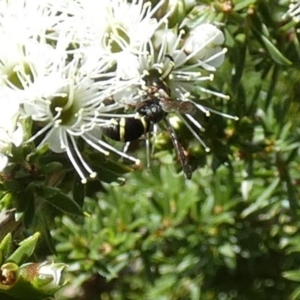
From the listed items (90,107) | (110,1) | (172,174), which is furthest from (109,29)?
(172,174)

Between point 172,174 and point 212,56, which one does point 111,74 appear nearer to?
point 212,56

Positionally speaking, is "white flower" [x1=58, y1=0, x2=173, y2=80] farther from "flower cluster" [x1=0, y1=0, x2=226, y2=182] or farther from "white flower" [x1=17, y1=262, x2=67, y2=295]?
"white flower" [x1=17, y1=262, x2=67, y2=295]

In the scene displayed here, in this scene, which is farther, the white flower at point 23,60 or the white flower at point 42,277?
the white flower at point 23,60

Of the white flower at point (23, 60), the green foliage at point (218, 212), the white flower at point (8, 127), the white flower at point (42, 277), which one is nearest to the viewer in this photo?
the white flower at point (42, 277)

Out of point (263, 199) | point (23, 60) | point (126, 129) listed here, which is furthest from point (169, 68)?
point (263, 199)

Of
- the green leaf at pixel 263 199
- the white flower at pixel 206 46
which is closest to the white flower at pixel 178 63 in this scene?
the white flower at pixel 206 46

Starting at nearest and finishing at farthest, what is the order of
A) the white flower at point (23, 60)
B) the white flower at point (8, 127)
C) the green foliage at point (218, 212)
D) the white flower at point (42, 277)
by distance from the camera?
A: the white flower at point (42, 277) → the white flower at point (8, 127) → the white flower at point (23, 60) → the green foliage at point (218, 212)

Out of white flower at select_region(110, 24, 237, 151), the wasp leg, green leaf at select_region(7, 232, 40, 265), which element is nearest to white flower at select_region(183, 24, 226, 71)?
white flower at select_region(110, 24, 237, 151)

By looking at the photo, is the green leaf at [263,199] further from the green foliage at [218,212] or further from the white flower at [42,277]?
the white flower at [42,277]
